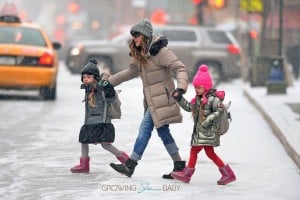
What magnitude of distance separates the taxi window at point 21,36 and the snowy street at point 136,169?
2611mm

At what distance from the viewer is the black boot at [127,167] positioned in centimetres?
1043

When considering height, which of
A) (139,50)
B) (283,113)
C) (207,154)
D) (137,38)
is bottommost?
(283,113)

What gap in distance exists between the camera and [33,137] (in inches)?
566

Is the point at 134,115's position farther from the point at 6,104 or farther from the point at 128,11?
the point at 128,11

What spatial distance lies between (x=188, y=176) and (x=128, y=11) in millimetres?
90065

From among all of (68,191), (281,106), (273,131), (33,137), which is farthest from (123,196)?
(281,106)

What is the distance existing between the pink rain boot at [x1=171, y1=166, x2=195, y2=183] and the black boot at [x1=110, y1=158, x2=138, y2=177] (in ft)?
1.41

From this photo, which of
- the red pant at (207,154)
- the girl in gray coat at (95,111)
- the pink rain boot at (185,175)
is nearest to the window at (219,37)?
the girl in gray coat at (95,111)

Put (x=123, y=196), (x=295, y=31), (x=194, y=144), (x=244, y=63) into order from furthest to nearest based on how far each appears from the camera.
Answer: (x=295, y=31) → (x=244, y=63) → (x=194, y=144) → (x=123, y=196)

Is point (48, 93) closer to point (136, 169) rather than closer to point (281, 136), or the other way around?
point (281, 136)

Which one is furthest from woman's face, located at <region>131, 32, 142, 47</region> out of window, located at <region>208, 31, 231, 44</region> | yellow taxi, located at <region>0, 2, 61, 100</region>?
window, located at <region>208, 31, 231, 44</region>

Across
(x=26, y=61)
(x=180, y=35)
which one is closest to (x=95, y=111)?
(x=26, y=61)

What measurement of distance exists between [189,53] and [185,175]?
20506mm

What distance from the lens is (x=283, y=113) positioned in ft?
58.1
